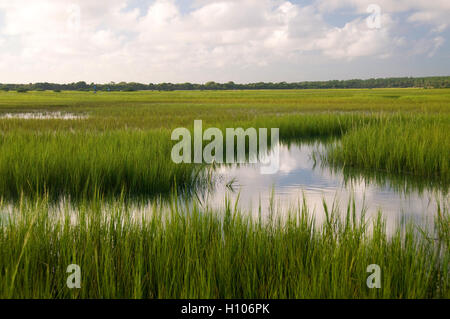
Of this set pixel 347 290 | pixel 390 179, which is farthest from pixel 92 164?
pixel 390 179

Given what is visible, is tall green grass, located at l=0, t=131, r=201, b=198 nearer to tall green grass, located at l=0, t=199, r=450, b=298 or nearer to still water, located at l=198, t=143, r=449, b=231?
still water, located at l=198, t=143, r=449, b=231

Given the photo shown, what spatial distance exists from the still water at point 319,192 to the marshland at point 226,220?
37 millimetres

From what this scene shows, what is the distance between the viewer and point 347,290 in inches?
95.3

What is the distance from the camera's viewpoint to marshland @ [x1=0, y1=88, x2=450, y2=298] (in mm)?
2617

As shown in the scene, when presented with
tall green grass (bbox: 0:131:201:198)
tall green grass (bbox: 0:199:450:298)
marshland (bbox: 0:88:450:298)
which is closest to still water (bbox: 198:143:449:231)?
marshland (bbox: 0:88:450:298)

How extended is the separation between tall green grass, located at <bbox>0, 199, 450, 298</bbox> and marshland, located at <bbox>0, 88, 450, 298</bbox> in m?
0.01

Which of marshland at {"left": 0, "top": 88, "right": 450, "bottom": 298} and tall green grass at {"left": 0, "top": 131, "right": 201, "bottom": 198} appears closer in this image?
marshland at {"left": 0, "top": 88, "right": 450, "bottom": 298}

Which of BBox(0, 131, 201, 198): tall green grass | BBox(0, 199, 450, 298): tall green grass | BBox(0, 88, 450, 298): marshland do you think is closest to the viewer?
BBox(0, 199, 450, 298): tall green grass

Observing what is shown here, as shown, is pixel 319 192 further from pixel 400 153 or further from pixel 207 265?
pixel 207 265

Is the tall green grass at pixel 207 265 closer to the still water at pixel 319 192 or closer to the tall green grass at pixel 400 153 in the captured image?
the still water at pixel 319 192

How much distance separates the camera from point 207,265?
2752 millimetres

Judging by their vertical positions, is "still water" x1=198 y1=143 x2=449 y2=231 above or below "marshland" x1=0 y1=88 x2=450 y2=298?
below

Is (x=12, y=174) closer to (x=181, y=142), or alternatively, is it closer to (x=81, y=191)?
(x=81, y=191)

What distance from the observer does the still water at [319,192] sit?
220 inches
